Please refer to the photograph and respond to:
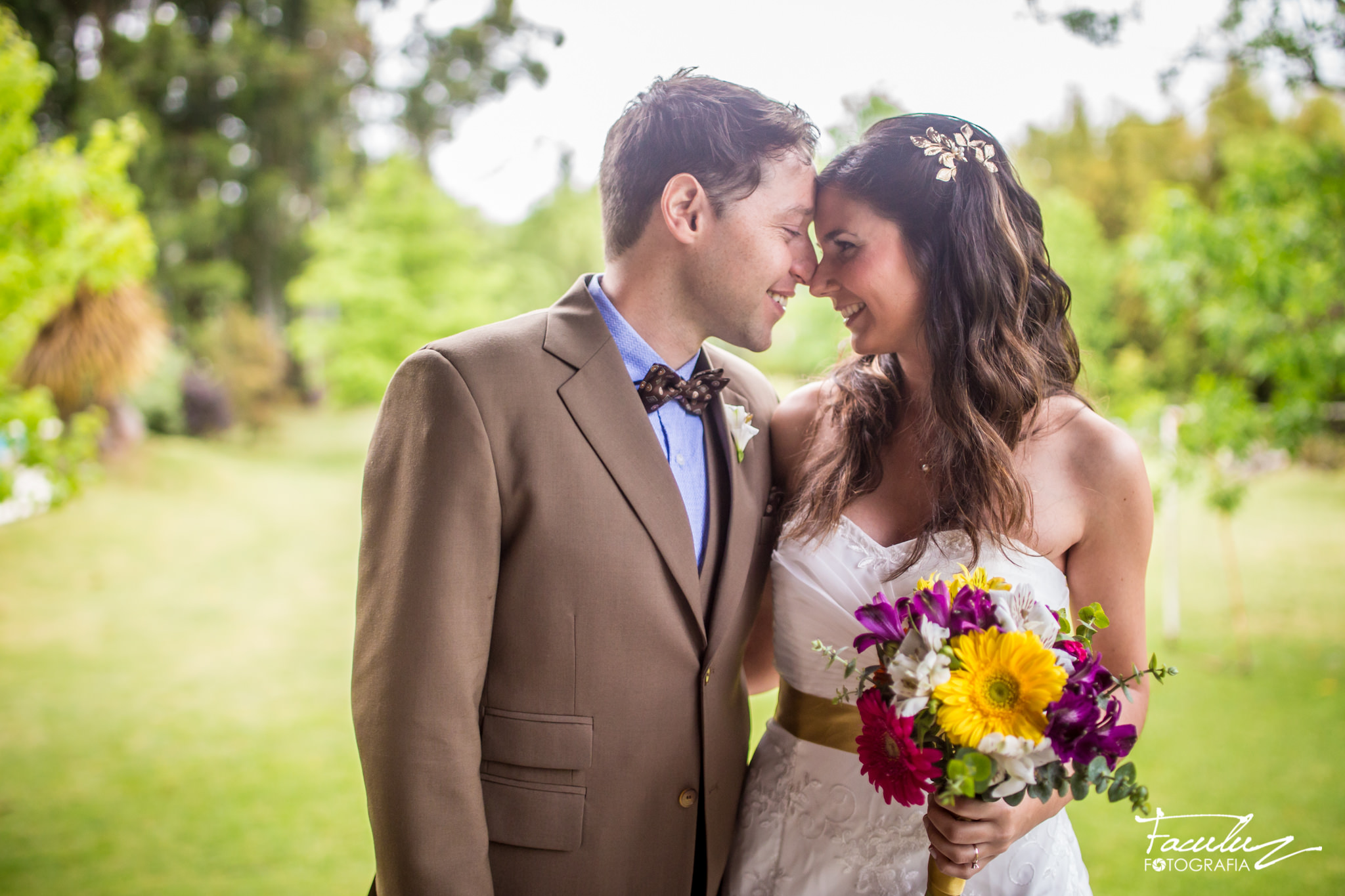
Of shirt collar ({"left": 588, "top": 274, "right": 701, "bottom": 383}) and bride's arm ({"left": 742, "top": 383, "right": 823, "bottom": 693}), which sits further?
bride's arm ({"left": 742, "top": 383, "right": 823, "bottom": 693})

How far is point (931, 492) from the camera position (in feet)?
6.55

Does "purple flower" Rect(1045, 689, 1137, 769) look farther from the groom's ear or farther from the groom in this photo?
the groom's ear

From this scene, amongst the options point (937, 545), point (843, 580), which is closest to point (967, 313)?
point (937, 545)

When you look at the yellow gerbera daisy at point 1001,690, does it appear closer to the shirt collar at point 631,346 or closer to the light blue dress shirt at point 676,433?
the light blue dress shirt at point 676,433

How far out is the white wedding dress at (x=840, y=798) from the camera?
185cm

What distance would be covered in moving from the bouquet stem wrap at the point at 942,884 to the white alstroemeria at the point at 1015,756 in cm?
31

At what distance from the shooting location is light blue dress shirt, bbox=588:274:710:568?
1905mm

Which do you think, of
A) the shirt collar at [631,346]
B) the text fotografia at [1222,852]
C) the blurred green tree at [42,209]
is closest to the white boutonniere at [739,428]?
the shirt collar at [631,346]

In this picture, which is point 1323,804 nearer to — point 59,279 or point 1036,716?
point 1036,716

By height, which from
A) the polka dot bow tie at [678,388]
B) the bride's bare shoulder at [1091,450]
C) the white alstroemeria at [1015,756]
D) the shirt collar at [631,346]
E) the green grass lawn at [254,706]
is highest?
the shirt collar at [631,346]

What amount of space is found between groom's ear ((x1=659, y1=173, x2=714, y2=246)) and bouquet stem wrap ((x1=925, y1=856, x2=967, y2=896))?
1.29 meters

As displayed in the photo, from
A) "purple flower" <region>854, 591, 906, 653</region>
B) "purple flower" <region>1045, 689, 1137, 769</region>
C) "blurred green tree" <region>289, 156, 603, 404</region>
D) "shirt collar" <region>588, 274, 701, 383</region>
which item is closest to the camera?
"purple flower" <region>1045, 689, 1137, 769</region>

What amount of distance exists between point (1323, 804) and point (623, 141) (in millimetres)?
5820

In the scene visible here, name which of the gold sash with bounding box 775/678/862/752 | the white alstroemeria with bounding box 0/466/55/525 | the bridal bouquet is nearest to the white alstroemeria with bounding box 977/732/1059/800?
the bridal bouquet
